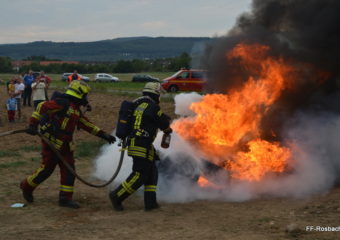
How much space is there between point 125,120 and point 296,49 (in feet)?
11.4

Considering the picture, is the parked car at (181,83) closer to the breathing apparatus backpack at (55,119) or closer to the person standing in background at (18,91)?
the person standing in background at (18,91)

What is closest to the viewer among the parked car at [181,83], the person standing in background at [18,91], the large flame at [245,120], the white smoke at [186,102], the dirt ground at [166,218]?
the dirt ground at [166,218]

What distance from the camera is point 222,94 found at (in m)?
8.45

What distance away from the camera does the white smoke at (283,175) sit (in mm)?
7539

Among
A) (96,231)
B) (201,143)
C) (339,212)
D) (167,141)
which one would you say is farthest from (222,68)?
(96,231)

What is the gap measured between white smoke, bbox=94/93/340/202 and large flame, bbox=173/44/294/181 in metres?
0.23

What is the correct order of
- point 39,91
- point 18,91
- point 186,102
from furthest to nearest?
point 39,91 → point 18,91 → point 186,102

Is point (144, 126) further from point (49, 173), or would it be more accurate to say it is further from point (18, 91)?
point (18, 91)

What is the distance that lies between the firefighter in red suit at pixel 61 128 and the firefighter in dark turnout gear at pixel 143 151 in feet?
2.61

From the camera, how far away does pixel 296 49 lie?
840 cm

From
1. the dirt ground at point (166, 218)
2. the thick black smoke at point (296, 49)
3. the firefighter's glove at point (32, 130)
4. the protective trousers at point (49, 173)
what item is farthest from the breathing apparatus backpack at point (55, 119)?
the thick black smoke at point (296, 49)

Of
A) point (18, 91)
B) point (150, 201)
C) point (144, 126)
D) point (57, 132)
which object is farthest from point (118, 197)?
point (18, 91)

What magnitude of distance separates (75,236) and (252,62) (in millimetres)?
4508

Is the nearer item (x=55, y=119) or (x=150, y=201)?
(x=150, y=201)
